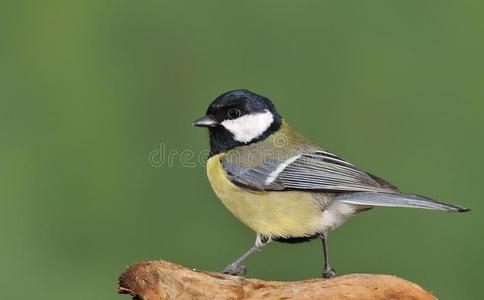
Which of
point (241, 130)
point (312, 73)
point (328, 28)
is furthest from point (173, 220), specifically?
point (328, 28)

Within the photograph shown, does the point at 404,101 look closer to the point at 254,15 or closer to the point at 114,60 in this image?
the point at 254,15

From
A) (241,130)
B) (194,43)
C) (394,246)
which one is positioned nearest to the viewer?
(241,130)

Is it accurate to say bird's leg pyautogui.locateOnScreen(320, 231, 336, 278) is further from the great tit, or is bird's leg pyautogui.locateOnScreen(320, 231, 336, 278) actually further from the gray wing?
the gray wing

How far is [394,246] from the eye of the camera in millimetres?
3217

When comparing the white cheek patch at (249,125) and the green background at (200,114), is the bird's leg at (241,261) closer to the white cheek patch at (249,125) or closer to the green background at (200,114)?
the white cheek patch at (249,125)

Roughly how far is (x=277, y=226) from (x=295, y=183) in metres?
0.17

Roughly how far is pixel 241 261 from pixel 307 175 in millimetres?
368

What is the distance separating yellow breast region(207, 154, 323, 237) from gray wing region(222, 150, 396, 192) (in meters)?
0.03

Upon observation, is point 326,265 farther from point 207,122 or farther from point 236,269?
point 207,122

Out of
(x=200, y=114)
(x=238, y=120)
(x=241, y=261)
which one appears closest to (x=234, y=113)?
(x=238, y=120)

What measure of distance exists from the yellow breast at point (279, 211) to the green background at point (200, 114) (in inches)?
21.9

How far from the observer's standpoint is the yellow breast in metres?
2.55

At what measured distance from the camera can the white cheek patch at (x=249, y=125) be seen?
2.75 metres
